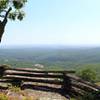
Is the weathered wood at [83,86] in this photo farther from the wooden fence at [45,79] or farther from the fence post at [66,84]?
the fence post at [66,84]

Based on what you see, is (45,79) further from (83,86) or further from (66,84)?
(83,86)

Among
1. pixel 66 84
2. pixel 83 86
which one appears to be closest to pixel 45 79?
pixel 66 84

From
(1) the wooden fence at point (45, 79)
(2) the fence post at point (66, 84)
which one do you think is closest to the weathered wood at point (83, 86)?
(1) the wooden fence at point (45, 79)

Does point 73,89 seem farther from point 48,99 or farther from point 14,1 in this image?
point 14,1

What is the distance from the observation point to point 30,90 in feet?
60.5

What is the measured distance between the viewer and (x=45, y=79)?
20500 millimetres

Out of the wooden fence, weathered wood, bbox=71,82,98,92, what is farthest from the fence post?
weathered wood, bbox=71,82,98,92

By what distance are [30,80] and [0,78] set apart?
2.06 m

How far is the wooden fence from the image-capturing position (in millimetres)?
18219

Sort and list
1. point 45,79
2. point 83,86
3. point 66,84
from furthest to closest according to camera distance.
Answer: point 45,79
point 66,84
point 83,86

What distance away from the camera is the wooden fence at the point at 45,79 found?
18219mm

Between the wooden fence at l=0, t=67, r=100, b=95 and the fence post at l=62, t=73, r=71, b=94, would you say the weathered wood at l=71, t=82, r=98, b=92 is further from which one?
the fence post at l=62, t=73, r=71, b=94

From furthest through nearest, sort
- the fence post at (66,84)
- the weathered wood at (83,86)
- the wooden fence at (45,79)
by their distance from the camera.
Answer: the fence post at (66,84), the wooden fence at (45,79), the weathered wood at (83,86)

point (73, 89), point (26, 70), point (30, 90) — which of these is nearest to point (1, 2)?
point (26, 70)
